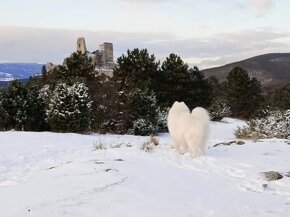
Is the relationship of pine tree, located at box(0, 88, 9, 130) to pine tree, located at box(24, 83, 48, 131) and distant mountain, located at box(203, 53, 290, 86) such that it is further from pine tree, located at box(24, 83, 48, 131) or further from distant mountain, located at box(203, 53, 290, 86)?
distant mountain, located at box(203, 53, 290, 86)

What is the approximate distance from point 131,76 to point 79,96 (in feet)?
54.2

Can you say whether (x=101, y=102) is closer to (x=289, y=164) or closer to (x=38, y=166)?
(x=38, y=166)

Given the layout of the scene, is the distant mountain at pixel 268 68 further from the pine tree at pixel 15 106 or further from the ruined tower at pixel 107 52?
the pine tree at pixel 15 106

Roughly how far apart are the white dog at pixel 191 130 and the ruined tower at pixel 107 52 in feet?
223

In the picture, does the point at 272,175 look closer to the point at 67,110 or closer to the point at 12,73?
the point at 67,110

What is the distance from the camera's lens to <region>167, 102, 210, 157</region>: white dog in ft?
31.0

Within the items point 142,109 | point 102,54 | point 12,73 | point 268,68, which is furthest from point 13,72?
point 268,68

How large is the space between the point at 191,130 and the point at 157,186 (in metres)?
3.37

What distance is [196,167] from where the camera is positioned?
842cm

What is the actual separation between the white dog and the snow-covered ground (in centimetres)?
26

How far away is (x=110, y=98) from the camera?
28672mm

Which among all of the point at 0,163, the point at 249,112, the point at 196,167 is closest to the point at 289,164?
the point at 196,167

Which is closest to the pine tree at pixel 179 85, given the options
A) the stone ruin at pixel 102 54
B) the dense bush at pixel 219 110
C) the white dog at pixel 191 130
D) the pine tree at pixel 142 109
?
the dense bush at pixel 219 110

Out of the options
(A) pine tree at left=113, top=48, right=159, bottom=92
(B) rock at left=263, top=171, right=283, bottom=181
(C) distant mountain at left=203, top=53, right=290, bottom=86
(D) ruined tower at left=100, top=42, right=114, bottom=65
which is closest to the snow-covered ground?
(B) rock at left=263, top=171, right=283, bottom=181
